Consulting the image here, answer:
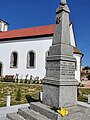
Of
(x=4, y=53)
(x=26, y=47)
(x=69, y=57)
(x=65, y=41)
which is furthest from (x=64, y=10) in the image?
(x=4, y=53)

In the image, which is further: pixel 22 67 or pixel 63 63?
pixel 22 67

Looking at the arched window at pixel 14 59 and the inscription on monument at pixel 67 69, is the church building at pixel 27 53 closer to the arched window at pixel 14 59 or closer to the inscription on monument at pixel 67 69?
the arched window at pixel 14 59

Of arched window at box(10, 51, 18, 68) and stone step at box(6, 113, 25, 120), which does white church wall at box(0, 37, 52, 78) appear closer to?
arched window at box(10, 51, 18, 68)

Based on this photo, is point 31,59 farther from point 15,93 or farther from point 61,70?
point 61,70

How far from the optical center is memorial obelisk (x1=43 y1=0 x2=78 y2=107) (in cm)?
607

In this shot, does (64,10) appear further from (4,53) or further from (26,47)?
(4,53)

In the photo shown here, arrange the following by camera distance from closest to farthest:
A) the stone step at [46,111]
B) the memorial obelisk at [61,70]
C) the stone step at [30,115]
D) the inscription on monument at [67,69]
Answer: the stone step at [46,111]
the stone step at [30,115]
the memorial obelisk at [61,70]
the inscription on monument at [67,69]

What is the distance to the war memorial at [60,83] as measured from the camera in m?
5.94

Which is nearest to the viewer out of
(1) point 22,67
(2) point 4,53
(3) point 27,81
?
(3) point 27,81

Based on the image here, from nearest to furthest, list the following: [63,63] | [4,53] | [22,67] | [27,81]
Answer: [63,63] → [27,81] → [22,67] → [4,53]

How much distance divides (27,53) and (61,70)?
1682 centimetres

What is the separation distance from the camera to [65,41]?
6.49 m

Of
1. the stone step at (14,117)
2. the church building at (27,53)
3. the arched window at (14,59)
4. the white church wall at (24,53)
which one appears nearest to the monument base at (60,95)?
the stone step at (14,117)

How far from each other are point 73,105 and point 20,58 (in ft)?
57.3
